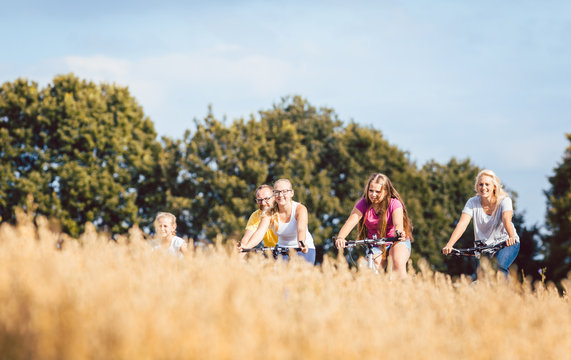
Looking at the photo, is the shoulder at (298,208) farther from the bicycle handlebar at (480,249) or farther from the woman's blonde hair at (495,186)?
the woman's blonde hair at (495,186)

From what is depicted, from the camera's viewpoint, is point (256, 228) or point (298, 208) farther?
point (256, 228)

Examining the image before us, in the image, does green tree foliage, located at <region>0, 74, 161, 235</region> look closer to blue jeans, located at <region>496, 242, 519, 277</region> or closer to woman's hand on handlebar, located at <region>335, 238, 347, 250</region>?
woman's hand on handlebar, located at <region>335, 238, 347, 250</region>

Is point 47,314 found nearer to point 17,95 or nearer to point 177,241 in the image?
point 177,241

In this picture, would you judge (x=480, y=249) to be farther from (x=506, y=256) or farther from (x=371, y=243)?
(x=371, y=243)

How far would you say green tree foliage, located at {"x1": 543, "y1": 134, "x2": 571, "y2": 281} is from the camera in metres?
31.7

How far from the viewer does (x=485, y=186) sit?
9070mm

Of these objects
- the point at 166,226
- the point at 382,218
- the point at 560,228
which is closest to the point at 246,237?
the point at 166,226

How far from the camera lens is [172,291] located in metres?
4.50

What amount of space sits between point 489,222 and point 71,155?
1110 inches

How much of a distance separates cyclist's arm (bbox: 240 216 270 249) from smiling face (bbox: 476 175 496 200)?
2.84m

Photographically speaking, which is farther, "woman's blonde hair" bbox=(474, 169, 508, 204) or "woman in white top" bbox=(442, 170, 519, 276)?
"woman's blonde hair" bbox=(474, 169, 508, 204)

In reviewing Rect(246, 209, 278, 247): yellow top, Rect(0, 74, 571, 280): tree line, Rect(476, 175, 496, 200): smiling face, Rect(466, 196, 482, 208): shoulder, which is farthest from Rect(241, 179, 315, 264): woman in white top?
Rect(0, 74, 571, 280): tree line

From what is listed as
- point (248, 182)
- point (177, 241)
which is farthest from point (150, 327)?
point (248, 182)

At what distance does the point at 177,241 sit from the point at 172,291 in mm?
4617
